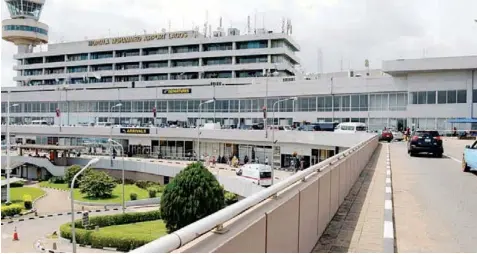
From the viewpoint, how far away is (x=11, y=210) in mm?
41438

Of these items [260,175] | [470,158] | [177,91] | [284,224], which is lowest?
[260,175]

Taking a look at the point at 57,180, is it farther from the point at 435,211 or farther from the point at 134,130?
the point at 435,211

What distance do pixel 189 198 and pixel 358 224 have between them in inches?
918

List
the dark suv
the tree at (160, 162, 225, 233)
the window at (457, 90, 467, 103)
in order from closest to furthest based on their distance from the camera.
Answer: the dark suv, the tree at (160, 162, 225, 233), the window at (457, 90, 467, 103)

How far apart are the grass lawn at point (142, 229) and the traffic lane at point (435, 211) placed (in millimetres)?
19208

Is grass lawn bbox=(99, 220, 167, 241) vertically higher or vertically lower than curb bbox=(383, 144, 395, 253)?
lower

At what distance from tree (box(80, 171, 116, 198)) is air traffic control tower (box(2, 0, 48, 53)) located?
3386 inches

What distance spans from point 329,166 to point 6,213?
3951cm

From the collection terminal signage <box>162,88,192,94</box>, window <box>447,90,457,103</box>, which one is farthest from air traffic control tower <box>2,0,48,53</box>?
window <box>447,90,457,103</box>

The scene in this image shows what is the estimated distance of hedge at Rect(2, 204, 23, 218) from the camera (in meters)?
41.1

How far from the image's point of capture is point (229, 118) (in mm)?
79875

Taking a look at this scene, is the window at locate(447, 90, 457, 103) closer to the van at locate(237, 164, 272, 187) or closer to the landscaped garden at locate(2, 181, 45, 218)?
the van at locate(237, 164, 272, 187)

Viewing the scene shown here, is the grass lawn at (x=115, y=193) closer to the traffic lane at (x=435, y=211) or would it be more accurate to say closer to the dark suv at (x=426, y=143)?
the dark suv at (x=426, y=143)

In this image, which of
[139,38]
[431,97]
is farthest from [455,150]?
[139,38]
